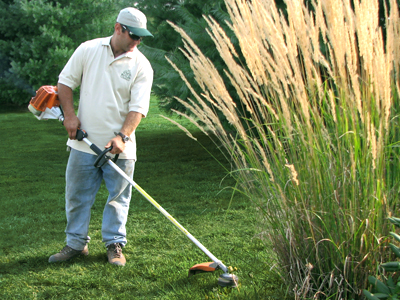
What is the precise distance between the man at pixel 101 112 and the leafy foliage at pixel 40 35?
47.0 ft

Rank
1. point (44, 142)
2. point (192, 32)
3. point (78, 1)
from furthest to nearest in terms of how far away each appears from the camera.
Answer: point (78, 1) < point (44, 142) < point (192, 32)

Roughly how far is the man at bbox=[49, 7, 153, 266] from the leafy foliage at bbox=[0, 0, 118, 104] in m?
14.3

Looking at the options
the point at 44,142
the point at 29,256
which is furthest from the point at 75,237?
the point at 44,142

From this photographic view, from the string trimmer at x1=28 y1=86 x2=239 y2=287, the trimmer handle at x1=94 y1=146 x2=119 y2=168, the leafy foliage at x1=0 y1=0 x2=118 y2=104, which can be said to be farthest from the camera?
the leafy foliage at x1=0 y1=0 x2=118 y2=104

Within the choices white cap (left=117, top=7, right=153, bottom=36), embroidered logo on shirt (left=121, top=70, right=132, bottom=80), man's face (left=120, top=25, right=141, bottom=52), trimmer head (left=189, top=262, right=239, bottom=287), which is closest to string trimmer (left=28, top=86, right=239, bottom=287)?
trimmer head (left=189, top=262, right=239, bottom=287)

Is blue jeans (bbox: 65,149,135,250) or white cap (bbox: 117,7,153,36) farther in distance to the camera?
blue jeans (bbox: 65,149,135,250)

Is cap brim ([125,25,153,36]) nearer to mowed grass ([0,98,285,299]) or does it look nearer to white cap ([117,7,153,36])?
white cap ([117,7,153,36])

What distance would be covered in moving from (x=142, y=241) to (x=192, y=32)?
3.81 metres

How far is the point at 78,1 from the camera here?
18.7 meters

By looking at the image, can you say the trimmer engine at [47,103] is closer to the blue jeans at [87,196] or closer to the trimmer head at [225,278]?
the blue jeans at [87,196]

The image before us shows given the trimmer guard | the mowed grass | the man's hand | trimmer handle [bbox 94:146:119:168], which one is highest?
the man's hand

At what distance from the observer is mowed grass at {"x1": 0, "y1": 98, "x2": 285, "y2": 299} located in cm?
317

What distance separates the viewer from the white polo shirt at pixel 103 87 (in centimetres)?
368

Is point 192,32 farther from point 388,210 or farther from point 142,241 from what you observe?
point 388,210
